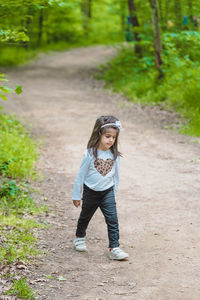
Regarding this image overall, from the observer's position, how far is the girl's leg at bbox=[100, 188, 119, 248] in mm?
4547

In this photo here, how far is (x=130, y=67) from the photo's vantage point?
17.8m

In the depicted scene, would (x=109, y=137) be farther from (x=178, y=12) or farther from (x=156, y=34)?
(x=178, y=12)

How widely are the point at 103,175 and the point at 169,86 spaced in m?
9.14

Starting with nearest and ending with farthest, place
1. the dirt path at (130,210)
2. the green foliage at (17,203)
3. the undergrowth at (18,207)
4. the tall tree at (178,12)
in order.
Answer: the dirt path at (130,210) → the undergrowth at (18,207) → the green foliage at (17,203) → the tall tree at (178,12)

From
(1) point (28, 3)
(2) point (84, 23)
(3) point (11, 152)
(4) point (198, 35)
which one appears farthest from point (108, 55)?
(1) point (28, 3)

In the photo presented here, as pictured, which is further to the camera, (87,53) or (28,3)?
(87,53)

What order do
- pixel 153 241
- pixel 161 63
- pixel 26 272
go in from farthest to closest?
pixel 161 63 < pixel 153 241 < pixel 26 272

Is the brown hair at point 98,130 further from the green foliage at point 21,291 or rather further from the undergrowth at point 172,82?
the undergrowth at point 172,82

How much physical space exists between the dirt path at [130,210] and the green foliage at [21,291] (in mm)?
163

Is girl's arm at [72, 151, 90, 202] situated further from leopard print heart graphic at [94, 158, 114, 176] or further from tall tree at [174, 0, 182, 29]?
tall tree at [174, 0, 182, 29]

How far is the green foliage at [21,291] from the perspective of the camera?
3621mm

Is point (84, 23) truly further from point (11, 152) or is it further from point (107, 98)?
point (11, 152)

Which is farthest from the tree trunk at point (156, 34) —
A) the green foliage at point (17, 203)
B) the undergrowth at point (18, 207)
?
the green foliage at point (17, 203)

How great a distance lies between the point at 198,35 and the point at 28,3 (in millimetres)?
7064
